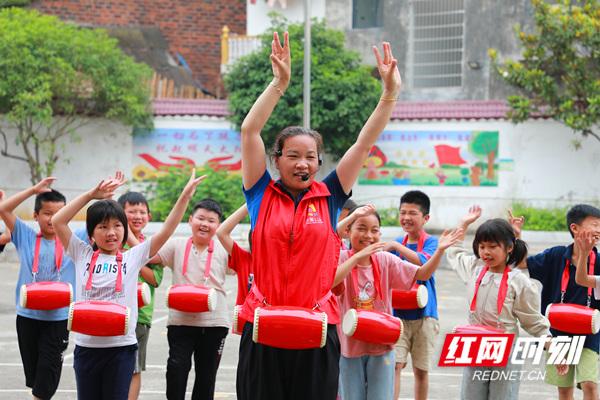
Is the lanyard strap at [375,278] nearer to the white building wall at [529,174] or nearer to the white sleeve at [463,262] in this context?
the white sleeve at [463,262]

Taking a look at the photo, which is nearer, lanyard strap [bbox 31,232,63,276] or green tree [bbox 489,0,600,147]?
lanyard strap [bbox 31,232,63,276]

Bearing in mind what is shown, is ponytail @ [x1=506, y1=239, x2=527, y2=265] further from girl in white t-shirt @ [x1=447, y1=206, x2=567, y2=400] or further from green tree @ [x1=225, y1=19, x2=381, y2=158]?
green tree @ [x1=225, y1=19, x2=381, y2=158]

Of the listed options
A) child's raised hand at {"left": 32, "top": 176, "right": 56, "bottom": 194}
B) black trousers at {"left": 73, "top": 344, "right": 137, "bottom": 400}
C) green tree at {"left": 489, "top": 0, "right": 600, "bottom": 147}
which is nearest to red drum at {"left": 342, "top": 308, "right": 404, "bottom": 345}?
black trousers at {"left": 73, "top": 344, "right": 137, "bottom": 400}

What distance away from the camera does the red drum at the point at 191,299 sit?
21.1 ft

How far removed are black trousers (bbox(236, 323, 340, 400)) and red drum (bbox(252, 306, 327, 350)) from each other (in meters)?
0.07

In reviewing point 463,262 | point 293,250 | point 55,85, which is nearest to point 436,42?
point 55,85

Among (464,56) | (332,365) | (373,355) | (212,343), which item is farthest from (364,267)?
(464,56)

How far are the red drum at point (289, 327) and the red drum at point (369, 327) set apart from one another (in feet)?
3.81

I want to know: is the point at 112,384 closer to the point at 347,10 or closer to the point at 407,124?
the point at 407,124

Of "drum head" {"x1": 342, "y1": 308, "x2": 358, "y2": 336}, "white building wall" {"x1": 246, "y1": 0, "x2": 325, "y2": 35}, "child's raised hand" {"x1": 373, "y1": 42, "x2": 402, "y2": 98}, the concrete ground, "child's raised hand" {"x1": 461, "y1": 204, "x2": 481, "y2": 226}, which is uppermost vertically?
"white building wall" {"x1": 246, "y1": 0, "x2": 325, "y2": 35}

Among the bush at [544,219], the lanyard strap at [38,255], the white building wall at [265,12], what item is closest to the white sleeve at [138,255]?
the lanyard strap at [38,255]

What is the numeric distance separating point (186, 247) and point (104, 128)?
1564cm

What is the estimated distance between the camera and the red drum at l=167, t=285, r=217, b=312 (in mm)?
6422

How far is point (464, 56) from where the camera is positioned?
23250 mm
